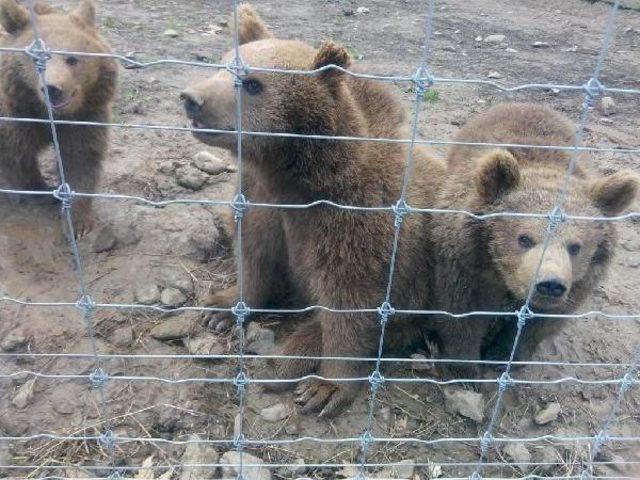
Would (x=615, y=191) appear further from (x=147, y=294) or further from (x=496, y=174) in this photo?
(x=147, y=294)

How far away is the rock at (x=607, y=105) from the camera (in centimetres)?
732

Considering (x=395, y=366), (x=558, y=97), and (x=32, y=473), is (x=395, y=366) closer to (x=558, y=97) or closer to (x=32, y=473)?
(x=32, y=473)

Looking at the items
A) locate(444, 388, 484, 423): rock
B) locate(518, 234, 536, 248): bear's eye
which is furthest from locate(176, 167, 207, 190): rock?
locate(518, 234, 536, 248): bear's eye

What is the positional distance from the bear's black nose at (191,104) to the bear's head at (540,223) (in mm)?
1506

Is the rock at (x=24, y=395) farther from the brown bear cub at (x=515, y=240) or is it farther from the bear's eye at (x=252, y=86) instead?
the brown bear cub at (x=515, y=240)

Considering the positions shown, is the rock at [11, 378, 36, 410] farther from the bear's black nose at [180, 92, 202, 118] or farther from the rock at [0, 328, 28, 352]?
the bear's black nose at [180, 92, 202, 118]

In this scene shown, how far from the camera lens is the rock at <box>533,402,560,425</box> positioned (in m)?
3.90

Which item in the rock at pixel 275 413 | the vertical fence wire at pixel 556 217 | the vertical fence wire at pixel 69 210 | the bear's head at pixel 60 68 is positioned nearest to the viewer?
the vertical fence wire at pixel 69 210

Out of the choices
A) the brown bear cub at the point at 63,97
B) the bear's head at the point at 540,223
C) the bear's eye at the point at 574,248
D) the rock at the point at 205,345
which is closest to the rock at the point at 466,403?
the bear's head at the point at 540,223

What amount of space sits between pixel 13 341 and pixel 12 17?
2276 millimetres

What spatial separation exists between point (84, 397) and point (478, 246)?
2.30m

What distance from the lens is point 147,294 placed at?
4.43 m

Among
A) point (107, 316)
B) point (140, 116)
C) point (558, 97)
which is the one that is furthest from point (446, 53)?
point (107, 316)

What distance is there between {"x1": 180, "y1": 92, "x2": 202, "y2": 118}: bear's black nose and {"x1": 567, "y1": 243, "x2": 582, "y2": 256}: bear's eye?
1.99m
